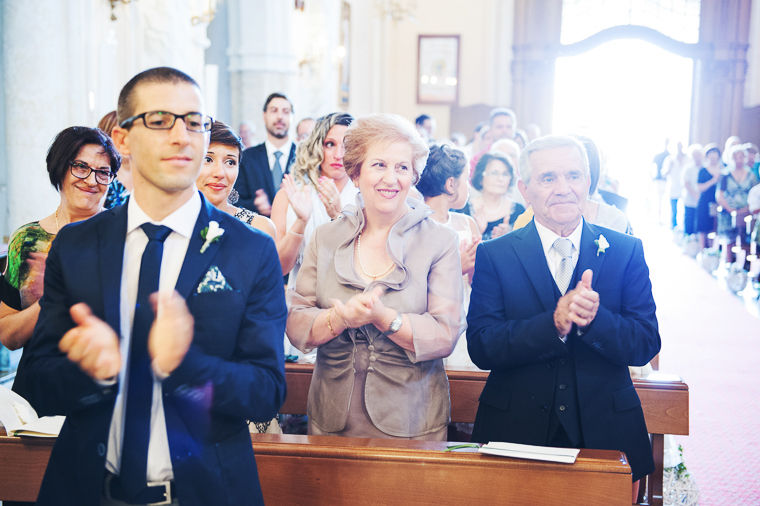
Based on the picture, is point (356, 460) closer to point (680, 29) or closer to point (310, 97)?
point (310, 97)

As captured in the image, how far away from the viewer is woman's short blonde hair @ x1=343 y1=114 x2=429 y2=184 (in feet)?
7.36

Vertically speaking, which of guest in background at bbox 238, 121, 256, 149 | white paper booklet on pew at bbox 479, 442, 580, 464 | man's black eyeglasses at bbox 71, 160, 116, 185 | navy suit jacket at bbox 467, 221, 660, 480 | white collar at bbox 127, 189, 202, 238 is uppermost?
guest in background at bbox 238, 121, 256, 149

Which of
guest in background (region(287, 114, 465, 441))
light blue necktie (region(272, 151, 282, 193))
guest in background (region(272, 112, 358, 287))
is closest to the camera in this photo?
guest in background (region(287, 114, 465, 441))

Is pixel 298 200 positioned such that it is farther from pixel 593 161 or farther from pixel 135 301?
pixel 135 301

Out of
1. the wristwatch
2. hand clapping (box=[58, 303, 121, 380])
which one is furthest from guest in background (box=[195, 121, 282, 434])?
hand clapping (box=[58, 303, 121, 380])

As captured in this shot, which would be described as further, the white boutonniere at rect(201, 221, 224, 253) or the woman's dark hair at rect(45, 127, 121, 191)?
the woman's dark hair at rect(45, 127, 121, 191)

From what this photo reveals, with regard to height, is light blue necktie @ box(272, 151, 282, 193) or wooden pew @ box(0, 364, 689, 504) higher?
light blue necktie @ box(272, 151, 282, 193)

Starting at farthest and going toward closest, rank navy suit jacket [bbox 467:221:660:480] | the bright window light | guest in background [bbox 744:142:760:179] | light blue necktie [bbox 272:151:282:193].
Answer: the bright window light → guest in background [bbox 744:142:760:179] → light blue necktie [bbox 272:151:282:193] → navy suit jacket [bbox 467:221:660:480]

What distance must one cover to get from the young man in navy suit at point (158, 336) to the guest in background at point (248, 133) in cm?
648

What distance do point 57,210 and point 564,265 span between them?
67.4 inches

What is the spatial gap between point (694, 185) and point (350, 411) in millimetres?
10375

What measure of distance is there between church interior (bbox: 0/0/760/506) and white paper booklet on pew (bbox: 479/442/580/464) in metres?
0.03

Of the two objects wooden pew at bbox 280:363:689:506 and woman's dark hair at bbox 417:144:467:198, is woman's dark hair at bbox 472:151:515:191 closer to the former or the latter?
woman's dark hair at bbox 417:144:467:198

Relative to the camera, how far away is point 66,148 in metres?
2.41
